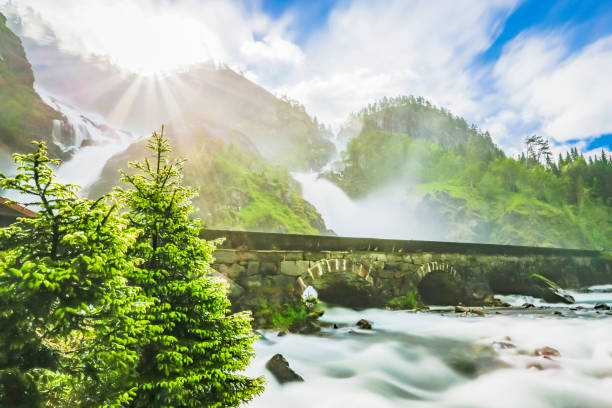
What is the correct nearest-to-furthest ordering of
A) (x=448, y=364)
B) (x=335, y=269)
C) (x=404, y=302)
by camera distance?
(x=448, y=364) → (x=335, y=269) → (x=404, y=302)

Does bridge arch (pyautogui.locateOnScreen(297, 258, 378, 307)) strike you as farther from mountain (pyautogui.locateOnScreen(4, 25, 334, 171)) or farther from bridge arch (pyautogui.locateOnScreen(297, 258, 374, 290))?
mountain (pyautogui.locateOnScreen(4, 25, 334, 171))

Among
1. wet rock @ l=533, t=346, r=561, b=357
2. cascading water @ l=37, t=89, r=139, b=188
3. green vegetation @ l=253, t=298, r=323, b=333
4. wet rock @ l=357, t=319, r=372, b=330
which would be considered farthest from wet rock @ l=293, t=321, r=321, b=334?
cascading water @ l=37, t=89, r=139, b=188

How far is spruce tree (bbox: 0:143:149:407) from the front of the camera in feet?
6.32

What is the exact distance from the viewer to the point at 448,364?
6.94 metres

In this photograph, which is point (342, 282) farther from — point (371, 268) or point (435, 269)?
point (435, 269)

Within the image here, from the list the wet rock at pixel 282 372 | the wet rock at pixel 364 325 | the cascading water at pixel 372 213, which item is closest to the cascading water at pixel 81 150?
the cascading water at pixel 372 213

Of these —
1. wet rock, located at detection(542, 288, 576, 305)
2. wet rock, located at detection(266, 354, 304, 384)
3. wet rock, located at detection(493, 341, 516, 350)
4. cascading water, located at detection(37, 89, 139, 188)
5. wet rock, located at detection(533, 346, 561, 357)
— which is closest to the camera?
wet rock, located at detection(266, 354, 304, 384)

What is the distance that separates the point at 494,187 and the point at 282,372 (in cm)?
6592

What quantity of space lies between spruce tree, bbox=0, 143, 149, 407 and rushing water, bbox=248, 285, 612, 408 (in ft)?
10.7

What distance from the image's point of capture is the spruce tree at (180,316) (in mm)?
2770

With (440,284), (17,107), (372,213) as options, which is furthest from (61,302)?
(372,213)

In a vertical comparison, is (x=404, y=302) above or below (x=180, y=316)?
below

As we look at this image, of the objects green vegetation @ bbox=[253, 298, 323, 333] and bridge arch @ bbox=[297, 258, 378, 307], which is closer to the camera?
green vegetation @ bbox=[253, 298, 323, 333]

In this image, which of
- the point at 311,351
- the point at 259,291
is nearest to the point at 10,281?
the point at 311,351
